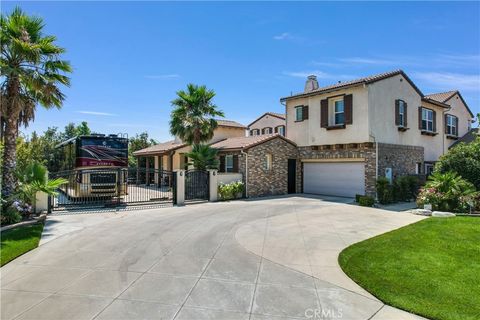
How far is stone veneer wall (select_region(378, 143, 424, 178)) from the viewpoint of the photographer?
58.5 feet

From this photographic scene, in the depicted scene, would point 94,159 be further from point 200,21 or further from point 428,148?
point 428,148

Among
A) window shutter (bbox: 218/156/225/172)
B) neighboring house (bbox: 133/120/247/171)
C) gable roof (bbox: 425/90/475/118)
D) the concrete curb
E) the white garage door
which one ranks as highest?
gable roof (bbox: 425/90/475/118)

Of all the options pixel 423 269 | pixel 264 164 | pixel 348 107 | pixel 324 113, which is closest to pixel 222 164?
pixel 264 164

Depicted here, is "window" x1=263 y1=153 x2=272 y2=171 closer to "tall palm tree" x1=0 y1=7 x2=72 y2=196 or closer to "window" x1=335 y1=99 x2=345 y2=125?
"window" x1=335 y1=99 x2=345 y2=125

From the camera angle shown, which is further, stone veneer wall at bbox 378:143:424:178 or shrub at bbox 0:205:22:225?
stone veneer wall at bbox 378:143:424:178

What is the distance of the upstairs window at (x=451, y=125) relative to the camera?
2495cm

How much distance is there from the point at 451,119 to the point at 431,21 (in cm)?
1728

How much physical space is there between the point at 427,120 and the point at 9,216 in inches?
1002

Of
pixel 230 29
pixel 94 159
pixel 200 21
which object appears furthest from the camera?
pixel 94 159

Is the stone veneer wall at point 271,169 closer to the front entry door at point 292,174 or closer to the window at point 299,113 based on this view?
the front entry door at point 292,174

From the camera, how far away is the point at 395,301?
4922mm

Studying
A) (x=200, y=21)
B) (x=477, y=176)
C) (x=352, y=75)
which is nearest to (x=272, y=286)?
(x=200, y=21)

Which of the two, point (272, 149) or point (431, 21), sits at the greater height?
point (431, 21)

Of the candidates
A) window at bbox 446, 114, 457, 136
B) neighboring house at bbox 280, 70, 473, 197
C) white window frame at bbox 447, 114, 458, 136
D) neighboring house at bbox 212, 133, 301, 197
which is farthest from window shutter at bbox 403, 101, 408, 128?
white window frame at bbox 447, 114, 458, 136
